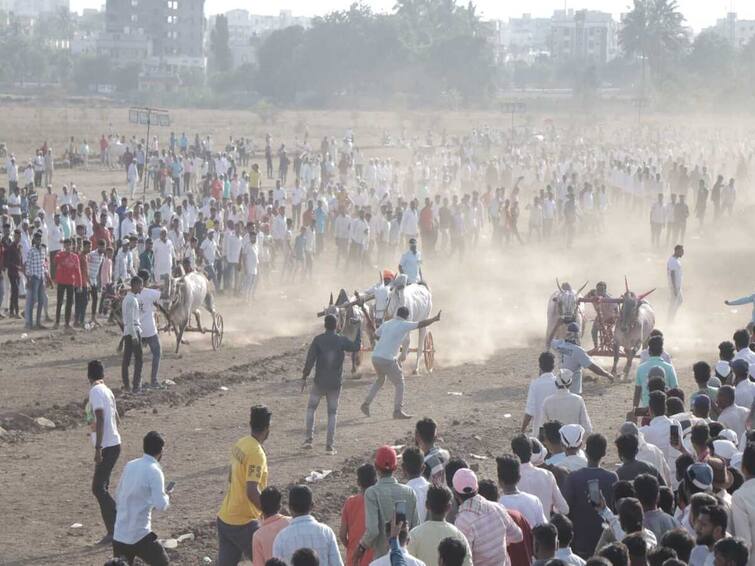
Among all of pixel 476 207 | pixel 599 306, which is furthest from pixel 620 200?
pixel 599 306

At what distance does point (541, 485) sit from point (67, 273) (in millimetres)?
16513

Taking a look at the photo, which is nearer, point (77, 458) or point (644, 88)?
point (77, 458)

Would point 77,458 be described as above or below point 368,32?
below

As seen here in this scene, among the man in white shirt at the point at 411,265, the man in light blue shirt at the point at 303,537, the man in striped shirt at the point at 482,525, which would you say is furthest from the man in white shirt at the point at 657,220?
the man in light blue shirt at the point at 303,537

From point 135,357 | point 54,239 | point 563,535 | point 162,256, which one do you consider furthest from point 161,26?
point 563,535

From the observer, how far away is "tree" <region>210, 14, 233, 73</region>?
137 m

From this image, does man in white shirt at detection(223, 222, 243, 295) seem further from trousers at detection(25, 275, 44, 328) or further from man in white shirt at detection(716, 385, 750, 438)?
man in white shirt at detection(716, 385, 750, 438)

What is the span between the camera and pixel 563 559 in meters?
8.57

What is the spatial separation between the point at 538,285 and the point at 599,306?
38.1 feet

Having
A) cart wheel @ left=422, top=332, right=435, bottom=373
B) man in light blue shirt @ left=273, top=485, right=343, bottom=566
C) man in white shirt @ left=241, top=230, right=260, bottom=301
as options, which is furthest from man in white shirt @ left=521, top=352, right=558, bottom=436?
Result: man in white shirt @ left=241, top=230, right=260, bottom=301

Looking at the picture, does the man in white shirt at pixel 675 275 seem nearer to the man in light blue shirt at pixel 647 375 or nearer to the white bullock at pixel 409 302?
the white bullock at pixel 409 302

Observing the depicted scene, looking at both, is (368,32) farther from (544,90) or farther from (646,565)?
(646,565)

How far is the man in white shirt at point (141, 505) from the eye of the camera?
422 inches

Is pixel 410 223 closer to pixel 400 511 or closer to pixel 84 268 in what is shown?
pixel 84 268
